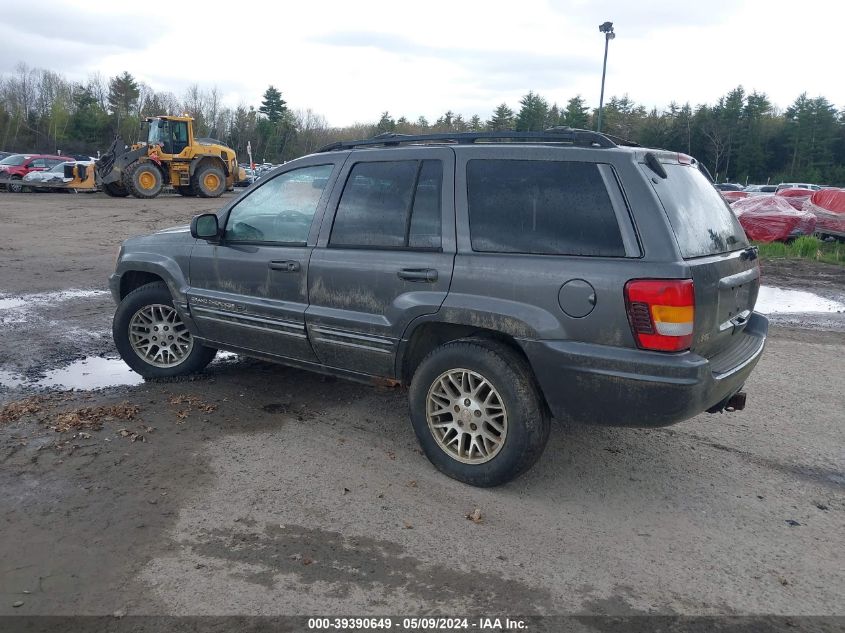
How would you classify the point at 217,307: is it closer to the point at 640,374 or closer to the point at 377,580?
the point at 377,580

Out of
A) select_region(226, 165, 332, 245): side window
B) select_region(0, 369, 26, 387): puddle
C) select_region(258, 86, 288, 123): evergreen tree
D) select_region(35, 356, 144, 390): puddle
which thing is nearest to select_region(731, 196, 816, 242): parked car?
select_region(226, 165, 332, 245): side window

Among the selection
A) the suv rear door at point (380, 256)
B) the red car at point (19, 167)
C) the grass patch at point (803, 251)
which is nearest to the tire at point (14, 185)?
the red car at point (19, 167)

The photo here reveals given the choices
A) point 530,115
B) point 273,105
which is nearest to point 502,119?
point 530,115

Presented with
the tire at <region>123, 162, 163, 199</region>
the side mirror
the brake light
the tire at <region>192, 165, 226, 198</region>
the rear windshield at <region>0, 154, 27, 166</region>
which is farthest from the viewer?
the rear windshield at <region>0, 154, 27, 166</region>

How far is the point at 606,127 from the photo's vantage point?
57.7 m

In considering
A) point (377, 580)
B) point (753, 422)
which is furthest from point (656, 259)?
point (753, 422)

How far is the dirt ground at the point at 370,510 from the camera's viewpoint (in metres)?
3.04

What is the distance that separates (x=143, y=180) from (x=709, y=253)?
24794 mm

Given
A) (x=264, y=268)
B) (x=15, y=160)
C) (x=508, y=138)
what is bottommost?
(x=264, y=268)

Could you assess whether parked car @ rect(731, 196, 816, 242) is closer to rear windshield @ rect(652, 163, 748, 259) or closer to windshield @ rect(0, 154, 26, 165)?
rear windshield @ rect(652, 163, 748, 259)

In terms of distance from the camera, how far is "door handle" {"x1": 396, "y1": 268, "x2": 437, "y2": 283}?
4.10m

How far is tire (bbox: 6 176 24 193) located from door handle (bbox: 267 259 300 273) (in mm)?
30070

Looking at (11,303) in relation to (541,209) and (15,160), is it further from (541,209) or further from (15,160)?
(15,160)

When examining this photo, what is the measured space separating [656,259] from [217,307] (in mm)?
3233
